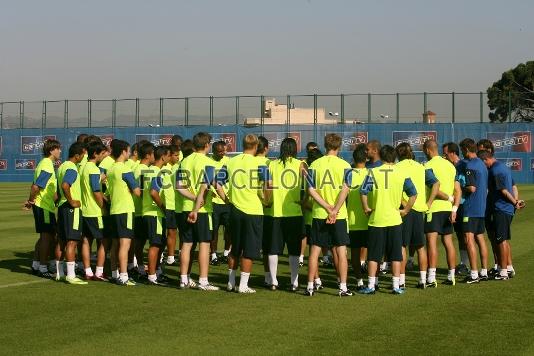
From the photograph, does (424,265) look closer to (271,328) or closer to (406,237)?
(406,237)

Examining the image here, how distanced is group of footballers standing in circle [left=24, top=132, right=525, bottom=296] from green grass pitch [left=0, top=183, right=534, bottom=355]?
1.36 feet

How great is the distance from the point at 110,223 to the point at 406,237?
164 inches

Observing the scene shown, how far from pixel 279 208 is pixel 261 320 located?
2.40 metres

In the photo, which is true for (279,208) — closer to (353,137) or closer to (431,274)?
(431,274)

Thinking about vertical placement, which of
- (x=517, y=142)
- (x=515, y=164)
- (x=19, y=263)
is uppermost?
(x=517, y=142)

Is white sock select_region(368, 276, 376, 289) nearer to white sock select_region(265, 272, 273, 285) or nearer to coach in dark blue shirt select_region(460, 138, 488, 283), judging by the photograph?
white sock select_region(265, 272, 273, 285)

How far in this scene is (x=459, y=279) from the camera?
37.1 feet

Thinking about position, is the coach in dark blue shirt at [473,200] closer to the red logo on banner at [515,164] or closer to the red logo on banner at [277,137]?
the red logo on banner at [515,164]

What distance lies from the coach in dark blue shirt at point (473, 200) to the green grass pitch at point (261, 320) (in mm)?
586

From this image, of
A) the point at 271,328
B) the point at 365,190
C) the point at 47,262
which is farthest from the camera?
the point at 47,262

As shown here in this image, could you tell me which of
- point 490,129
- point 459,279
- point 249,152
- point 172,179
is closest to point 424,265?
point 459,279

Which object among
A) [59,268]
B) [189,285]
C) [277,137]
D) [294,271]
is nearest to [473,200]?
[294,271]

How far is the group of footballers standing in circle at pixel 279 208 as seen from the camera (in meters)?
9.83

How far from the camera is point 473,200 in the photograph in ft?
35.8
